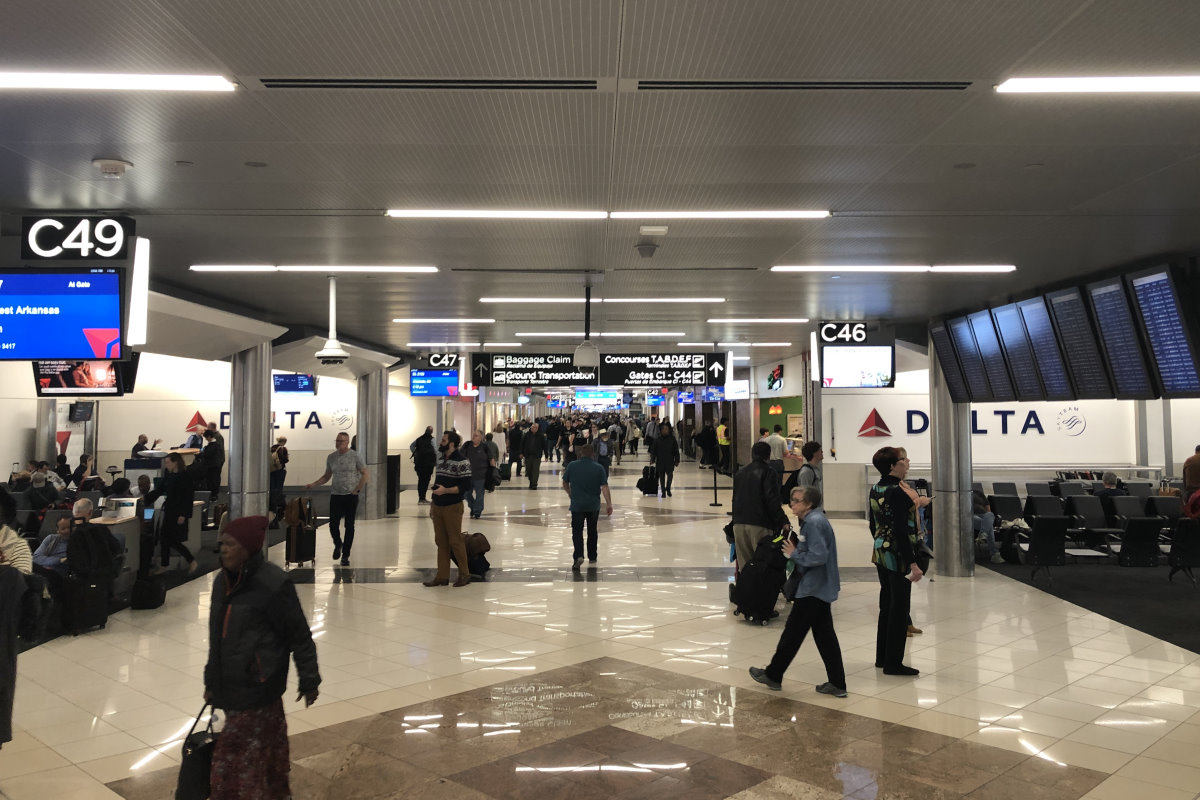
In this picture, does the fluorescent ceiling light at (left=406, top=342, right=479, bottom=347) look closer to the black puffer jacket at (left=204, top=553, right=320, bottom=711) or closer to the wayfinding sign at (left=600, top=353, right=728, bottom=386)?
the wayfinding sign at (left=600, top=353, right=728, bottom=386)

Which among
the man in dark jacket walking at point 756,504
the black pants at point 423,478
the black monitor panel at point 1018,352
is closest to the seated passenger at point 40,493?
the black pants at point 423,478

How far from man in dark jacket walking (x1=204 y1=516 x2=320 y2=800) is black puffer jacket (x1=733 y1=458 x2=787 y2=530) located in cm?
558

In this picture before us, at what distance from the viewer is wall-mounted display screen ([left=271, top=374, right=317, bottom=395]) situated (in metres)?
24.0

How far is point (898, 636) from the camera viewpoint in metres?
6.80

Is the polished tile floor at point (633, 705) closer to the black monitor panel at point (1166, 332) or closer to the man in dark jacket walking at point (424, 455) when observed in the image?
the black monitor panel at point (1166, 332)

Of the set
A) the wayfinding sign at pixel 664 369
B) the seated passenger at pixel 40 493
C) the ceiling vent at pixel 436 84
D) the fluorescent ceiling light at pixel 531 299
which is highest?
the fluorescent ceiling light at pixel 531 299

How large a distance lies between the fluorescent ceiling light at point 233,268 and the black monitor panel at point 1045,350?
8.12 metres

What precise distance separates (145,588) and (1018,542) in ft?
36.8

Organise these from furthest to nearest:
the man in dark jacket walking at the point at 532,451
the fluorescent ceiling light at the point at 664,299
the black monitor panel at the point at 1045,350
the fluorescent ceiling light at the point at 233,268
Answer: the man in dark jacket walking at the point at 532,451, the fluorescent ceiling light at the point at 664,299, the black monitor panel at the point at 1045,350, the fluorescent ceiling light at the point at 233,268

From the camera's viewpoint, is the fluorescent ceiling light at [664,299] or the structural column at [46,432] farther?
the structural column at [46,432]

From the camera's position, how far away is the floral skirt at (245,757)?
3697 millimetres

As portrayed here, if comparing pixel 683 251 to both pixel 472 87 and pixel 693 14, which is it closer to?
pixel 472 87

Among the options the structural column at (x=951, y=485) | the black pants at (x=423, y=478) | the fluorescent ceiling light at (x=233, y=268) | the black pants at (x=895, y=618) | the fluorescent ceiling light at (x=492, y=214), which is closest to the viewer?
the fluorescent ceiling light at (x=492, y=214)

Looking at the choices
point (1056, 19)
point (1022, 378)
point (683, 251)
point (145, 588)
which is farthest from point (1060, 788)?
point (145, 588)
